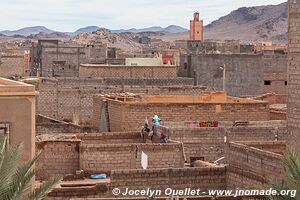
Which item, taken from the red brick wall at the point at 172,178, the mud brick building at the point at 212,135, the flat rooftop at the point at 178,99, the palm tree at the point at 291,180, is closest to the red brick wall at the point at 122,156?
the mud brick building at the point at 212,135

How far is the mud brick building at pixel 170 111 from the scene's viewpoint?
21906 mm

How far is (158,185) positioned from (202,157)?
3.64 metres

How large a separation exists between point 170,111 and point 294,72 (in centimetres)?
797

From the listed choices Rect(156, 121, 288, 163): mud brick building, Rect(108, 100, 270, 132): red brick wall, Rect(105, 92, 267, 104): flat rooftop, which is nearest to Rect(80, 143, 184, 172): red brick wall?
Rect(156, 121, 288, 163): mud brick building

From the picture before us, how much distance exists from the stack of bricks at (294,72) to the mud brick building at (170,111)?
731cm

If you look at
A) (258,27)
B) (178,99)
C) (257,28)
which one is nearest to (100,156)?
(178,99)

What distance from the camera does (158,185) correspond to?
14883 millimetres

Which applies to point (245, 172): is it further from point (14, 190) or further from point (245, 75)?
point (245, 75)

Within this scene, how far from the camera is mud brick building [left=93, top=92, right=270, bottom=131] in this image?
71.9ft

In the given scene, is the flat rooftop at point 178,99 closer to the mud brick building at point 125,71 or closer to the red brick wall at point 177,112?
the red brick wall at point 177,112

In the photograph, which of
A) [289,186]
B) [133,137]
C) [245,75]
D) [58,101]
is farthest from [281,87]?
[289,186]

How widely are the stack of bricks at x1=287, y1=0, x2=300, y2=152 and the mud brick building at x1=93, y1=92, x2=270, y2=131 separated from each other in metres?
7.31

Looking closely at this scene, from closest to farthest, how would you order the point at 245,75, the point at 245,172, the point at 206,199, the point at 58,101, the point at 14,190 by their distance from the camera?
the point at 14,190
the point at 206,199
the point at 245,172
the point at 58,101
the point at 245,75

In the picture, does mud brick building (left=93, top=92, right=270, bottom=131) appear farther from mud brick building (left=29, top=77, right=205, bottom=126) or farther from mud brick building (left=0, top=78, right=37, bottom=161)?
mud brick building (left=29, top=77, right=205, bottom=126)
